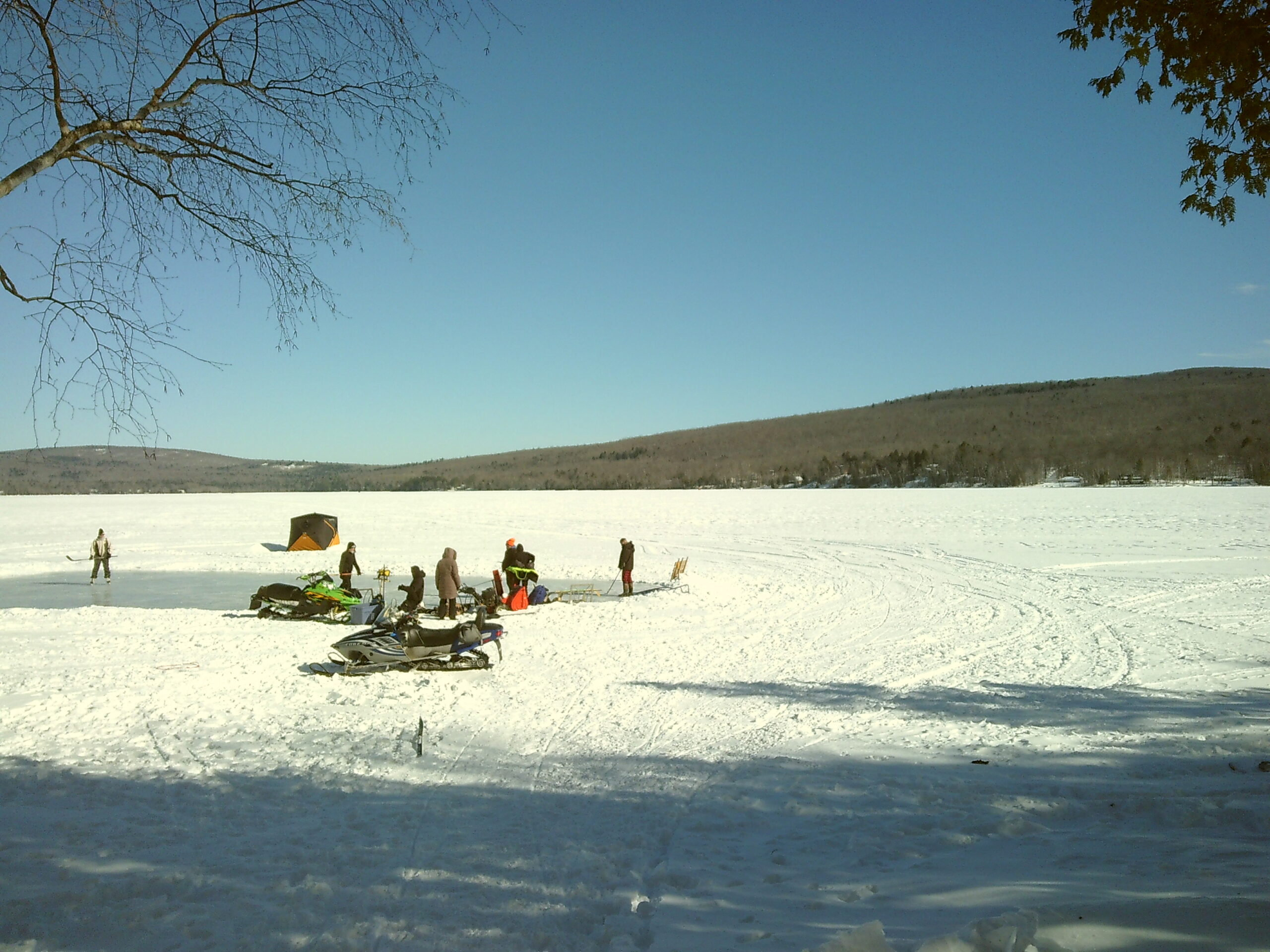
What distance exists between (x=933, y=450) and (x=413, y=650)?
292ft

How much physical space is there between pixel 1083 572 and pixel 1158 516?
47.9 ft

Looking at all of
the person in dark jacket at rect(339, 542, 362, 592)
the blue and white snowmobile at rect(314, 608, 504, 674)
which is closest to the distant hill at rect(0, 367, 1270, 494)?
the person in dark jacket at rect(339, 542, 362, 592)

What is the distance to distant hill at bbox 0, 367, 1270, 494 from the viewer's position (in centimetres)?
7206

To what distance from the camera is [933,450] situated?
91938mm

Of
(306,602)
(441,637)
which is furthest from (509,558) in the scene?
(441,637)

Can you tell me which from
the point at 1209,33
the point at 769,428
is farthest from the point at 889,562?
the point at 769,428

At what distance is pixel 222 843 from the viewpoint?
194 inches

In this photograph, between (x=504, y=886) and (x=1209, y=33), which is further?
(x=1209, y=33)

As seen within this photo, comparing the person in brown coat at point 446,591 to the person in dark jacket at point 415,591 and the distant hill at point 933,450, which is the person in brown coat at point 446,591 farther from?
the distant hill at point 933,450

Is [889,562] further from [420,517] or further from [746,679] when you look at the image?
[420,517]

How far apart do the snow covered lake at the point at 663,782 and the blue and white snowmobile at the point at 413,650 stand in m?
0.22

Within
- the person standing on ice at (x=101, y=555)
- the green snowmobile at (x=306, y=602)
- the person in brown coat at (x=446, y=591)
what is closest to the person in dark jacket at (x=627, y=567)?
the person in brown coat at (x=446, y=591)

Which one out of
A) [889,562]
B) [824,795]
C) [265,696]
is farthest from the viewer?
[889,562]

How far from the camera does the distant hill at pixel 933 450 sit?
236 ft
